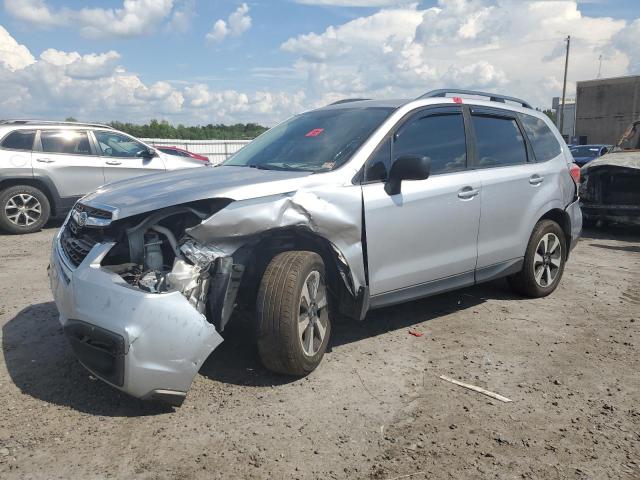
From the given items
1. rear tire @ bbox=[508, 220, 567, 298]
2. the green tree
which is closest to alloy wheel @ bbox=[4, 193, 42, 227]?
rear tire @ bbox=[508, 220, 567, 298]

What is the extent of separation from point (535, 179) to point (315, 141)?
2.25m

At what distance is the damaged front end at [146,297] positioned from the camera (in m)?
3.04

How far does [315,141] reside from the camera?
444 centimetres

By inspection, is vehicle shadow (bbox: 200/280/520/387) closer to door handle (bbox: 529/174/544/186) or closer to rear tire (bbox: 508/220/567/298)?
rear tire (bbox: 508/220/567/298)

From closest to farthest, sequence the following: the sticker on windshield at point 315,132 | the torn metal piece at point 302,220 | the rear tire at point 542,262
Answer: the torn metal piece at point 302,220 → the sticker on windshield at point 315,132 → the rear tire at point 542,262

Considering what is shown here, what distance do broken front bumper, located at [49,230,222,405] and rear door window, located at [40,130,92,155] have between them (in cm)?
744

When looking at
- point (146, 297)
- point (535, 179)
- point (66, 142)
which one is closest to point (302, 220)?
point (146, 297)

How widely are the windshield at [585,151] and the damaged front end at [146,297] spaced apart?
18.5 meters

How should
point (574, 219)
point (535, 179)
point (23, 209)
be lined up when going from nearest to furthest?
point (535, 179) < point (574, 219) < point (23, 209)

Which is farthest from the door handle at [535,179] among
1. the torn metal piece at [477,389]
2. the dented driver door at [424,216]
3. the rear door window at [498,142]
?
the torn metal piece at [477,389]

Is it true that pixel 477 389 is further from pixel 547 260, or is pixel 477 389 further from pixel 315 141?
pixel 547 260

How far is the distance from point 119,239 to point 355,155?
168 centimetres

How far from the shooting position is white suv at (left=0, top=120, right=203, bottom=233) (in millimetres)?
9391

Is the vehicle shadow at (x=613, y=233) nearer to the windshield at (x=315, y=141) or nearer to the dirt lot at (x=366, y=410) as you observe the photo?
the dirt lot at (x=366, y=410)
